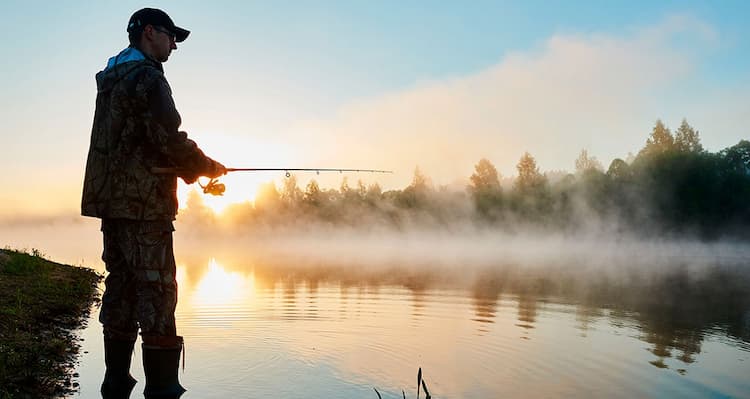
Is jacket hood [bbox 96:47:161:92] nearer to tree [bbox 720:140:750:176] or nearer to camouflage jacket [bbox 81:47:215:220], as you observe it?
camouflage jacket [bbox 81:47:215:220]

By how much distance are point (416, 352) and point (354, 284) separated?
11633mm

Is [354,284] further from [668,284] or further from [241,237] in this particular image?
[241,237]

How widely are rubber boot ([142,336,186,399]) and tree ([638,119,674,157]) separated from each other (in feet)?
274

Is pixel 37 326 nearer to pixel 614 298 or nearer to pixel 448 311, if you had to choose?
pixel 448 311

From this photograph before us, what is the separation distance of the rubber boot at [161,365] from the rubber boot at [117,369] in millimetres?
408

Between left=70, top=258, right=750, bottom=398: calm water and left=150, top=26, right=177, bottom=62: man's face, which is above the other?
left=150, top=26, right=177, bottom=62: man's face

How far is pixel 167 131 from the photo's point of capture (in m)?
4.87

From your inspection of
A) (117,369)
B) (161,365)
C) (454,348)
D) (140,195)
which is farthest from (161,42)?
(454,348)

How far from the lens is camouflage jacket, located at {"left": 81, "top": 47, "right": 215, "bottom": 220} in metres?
4.81

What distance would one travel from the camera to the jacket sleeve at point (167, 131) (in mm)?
4805

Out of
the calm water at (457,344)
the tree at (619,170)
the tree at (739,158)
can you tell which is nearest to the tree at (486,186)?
the tree at (619,170)

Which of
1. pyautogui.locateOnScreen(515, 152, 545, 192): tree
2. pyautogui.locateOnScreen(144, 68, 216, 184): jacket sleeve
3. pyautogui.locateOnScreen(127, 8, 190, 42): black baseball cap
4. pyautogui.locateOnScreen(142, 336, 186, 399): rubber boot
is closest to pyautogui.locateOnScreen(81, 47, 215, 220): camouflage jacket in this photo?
pyautogui.locateOnScreen(144, 68, 216, 184): jacket sleeve

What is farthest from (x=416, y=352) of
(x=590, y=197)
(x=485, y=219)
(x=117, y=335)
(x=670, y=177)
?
(x=485, y=219)

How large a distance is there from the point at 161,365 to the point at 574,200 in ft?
313
